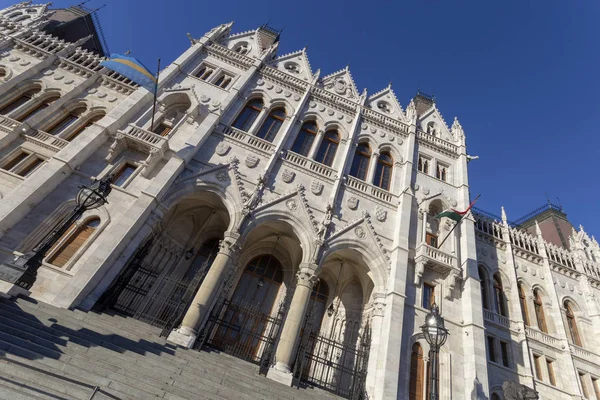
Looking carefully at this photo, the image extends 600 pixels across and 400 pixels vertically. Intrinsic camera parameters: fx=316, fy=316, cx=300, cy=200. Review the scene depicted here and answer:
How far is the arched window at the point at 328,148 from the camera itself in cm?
1725

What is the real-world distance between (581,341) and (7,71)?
3240cm

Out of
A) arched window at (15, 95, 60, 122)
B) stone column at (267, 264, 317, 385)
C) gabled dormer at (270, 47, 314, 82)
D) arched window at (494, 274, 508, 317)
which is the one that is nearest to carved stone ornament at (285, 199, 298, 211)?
stone column at (267, 264, 317, 385)

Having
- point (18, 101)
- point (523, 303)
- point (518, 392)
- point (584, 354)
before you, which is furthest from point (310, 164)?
point (584, 354)

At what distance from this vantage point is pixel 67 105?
50.1 ft

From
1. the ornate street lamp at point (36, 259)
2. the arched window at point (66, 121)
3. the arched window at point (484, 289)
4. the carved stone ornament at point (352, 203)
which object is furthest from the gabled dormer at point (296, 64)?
the arched window at point (484, 289)

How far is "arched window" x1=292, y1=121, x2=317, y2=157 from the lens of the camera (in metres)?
17.3

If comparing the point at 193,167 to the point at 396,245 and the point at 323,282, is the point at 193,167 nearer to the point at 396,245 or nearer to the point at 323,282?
the point at 323,282

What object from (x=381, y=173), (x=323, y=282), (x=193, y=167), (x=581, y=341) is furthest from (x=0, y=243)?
(x=581, y=341)

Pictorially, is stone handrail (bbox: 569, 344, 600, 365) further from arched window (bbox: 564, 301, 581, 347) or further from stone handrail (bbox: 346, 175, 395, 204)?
stone handrail (bbox: 346, 175, 395, 204)

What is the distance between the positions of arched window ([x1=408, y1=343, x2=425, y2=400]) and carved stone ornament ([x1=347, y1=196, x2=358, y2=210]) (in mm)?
6298

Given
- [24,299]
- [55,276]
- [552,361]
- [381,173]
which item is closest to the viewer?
[24,299]

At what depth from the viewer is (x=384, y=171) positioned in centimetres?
1823

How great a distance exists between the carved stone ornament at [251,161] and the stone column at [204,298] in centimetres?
378

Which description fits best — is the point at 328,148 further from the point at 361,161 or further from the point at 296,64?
the point at 296,64
